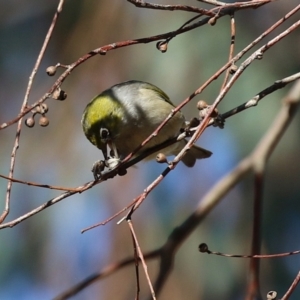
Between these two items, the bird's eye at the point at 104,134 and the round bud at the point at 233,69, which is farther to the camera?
the bird's eye at the point at 104,134

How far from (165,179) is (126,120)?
144cm

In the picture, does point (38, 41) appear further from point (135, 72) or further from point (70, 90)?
point (135, 72)

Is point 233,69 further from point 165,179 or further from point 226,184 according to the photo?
point 165,179

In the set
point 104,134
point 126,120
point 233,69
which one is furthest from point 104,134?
point 233,69

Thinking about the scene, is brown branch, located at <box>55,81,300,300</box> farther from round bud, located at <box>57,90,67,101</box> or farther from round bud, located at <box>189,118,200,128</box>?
round bud, located at <box>57,90,67,101</box>

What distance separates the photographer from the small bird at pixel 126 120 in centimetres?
254

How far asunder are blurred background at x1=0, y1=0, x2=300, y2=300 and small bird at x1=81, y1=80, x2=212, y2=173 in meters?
1.05

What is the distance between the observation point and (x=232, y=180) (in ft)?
9.18

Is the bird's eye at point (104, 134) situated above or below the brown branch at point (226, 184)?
above

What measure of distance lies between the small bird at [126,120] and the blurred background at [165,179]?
1047 mm

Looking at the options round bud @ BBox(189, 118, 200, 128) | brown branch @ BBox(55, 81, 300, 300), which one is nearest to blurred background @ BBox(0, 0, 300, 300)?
brown branch @ BBox(55, 81, 300, 300)

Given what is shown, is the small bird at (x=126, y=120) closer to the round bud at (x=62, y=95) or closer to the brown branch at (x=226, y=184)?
the brown branch at (x=226, y=184)

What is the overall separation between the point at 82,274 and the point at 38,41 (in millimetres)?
1866

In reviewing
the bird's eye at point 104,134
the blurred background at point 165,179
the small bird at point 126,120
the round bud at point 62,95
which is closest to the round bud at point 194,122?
the round bud at point 62,95
